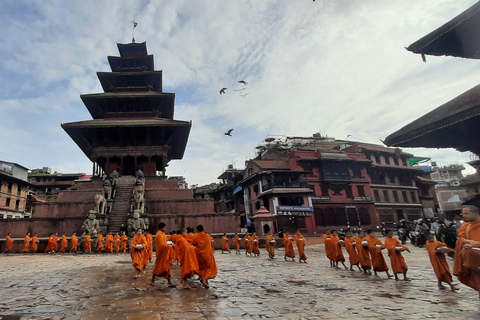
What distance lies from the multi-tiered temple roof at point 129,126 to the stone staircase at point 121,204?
294 centimetres

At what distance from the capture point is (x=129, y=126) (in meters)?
22.5

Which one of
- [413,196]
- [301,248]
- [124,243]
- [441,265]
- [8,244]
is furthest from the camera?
[413,196]

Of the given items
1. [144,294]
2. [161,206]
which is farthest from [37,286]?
[161,206]

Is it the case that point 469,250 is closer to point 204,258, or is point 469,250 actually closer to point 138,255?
point 204,258

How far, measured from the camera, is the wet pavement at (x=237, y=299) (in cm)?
379

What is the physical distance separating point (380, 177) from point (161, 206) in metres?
31.3

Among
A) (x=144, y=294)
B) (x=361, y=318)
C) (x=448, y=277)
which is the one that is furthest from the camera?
(x=448, y=277)

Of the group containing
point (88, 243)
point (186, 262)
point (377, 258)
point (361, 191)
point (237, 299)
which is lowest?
point (237, 299)

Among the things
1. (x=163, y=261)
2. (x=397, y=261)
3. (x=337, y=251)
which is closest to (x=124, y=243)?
(x=163, y=261)

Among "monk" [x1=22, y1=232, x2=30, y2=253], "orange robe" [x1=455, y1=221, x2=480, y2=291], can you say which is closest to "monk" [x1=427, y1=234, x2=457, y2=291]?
"orange robe" [x1=455, y1=221, x2=480, y2=291]

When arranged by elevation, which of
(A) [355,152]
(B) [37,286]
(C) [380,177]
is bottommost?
(B) [37,286]

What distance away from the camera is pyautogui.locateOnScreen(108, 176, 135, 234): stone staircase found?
1614 centimetres

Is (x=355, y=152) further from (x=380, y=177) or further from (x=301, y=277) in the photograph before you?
(x=301, y=277)

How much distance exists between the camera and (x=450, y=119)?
4.61 m
